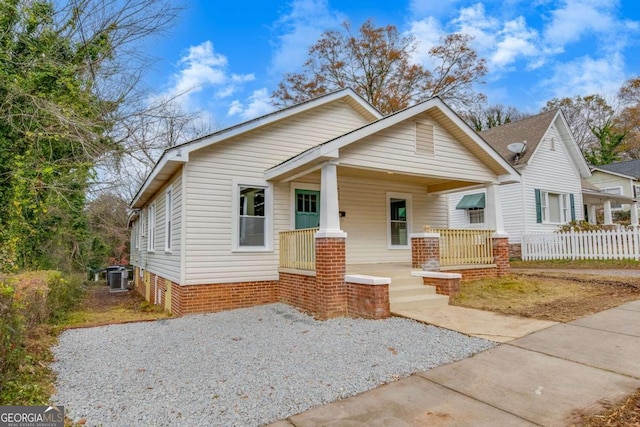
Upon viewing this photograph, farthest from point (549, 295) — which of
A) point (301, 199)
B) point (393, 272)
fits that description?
point (301, 199)

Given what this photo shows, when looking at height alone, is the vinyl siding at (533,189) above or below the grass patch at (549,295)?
above

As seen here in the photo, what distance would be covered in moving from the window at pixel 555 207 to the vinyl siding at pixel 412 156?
9939 mm

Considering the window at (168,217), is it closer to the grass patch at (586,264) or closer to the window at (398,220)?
the window at (398,220)

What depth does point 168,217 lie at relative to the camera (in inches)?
399

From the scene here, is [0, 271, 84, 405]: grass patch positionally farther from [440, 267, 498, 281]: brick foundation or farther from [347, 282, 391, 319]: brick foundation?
[440, 267, 498, 281]: brick foundation

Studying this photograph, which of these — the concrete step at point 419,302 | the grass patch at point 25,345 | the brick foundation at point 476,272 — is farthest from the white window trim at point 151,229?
the brick foundation at point 476,272

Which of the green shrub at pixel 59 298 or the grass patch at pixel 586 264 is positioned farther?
the grass patch at pixel 586 264

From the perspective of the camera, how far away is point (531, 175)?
59.3 ft

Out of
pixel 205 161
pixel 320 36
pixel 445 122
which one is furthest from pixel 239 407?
pixel 320 36

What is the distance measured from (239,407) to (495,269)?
862cm

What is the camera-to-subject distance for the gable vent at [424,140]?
8805 mm

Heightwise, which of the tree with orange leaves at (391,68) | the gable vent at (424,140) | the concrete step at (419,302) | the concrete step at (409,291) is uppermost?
the tree with orange leaves at (391,68)

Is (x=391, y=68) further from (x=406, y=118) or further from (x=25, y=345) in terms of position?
(x=25, y=345)

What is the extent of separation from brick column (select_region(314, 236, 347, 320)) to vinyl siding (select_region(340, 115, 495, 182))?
5.59ft
